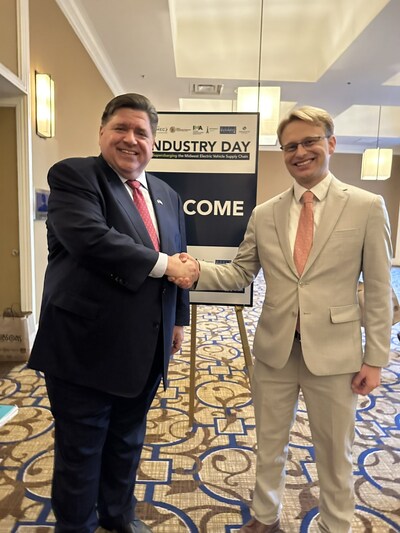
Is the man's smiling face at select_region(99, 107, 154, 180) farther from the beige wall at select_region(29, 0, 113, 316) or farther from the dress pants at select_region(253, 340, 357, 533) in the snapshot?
the beige wall at select_region(29, 0, 113, 316)

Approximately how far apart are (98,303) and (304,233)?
78 centimetres

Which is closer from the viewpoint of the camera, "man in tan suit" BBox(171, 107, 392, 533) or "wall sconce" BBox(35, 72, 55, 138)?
"man in tan suit" BBox(171, 107, 392, 533)

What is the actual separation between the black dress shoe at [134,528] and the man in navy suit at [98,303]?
0.19m

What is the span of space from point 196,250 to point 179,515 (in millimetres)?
1366

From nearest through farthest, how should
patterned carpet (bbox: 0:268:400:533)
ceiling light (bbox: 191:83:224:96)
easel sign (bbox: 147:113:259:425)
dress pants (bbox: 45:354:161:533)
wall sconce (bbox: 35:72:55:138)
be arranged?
dress pants (bbox: 45:354:161:533) → patterned carpet (bbox: 0:268:400:533) → easel sign (bbox: 147:113:259:425) → wall sconce (bbox: 35:72:55:138) → ceiling light (bbox: 191:83:224:96)

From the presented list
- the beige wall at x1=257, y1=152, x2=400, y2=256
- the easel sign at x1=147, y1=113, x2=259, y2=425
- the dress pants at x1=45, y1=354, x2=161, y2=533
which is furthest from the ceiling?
the beige wall at x1=257, y1=152, x2=400, y2=256

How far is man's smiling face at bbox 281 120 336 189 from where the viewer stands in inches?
55.1

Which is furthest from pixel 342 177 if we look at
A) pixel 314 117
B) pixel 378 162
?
pixel 314 117

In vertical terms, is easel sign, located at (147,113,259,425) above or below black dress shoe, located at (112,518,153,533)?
above

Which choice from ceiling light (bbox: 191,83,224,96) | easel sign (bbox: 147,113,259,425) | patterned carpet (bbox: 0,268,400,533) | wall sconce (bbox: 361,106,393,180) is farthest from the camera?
wall sconce (bbox: 361,106,393,180)

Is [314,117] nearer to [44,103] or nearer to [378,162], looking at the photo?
[44,103]

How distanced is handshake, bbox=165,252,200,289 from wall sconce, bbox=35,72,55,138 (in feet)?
9.27

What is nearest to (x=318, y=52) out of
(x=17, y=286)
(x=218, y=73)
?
(x=218, y=73)

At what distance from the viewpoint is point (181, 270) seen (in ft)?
4.46
